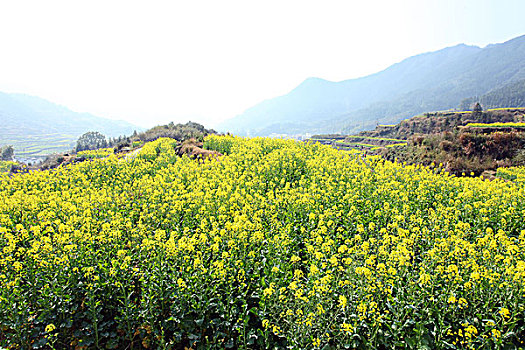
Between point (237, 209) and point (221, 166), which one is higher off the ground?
point (221, 166)

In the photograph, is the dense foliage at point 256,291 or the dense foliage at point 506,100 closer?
the dense foliage at point 256,291

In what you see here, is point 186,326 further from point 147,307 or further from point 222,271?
point 222,271

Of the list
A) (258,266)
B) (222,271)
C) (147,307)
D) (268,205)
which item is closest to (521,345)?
(258,266)

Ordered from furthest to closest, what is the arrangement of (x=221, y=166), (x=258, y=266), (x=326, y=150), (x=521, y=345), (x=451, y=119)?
(x=451, y=119) < (x=326, y=150) < (x=221, y=166) < (x=258, y=266) < (x=521, y=345)

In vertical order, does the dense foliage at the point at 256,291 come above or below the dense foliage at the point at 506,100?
below

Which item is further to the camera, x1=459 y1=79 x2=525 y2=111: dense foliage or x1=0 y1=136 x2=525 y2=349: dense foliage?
x1=459 y1=79 x2=525 y2=111: dense foliage

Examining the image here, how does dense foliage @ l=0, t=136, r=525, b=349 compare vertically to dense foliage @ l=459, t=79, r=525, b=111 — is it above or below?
below

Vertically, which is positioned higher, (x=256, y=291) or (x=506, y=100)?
(x=506, y=100)

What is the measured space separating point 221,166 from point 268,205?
8618 millimetres

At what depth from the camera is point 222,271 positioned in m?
5.66

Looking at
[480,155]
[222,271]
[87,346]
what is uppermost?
[222,271]

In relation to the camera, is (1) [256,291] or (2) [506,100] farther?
(2) [506,100]

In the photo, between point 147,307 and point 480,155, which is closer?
point 147,307

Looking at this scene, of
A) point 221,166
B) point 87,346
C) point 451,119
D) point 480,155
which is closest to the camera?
→ point 87,346
